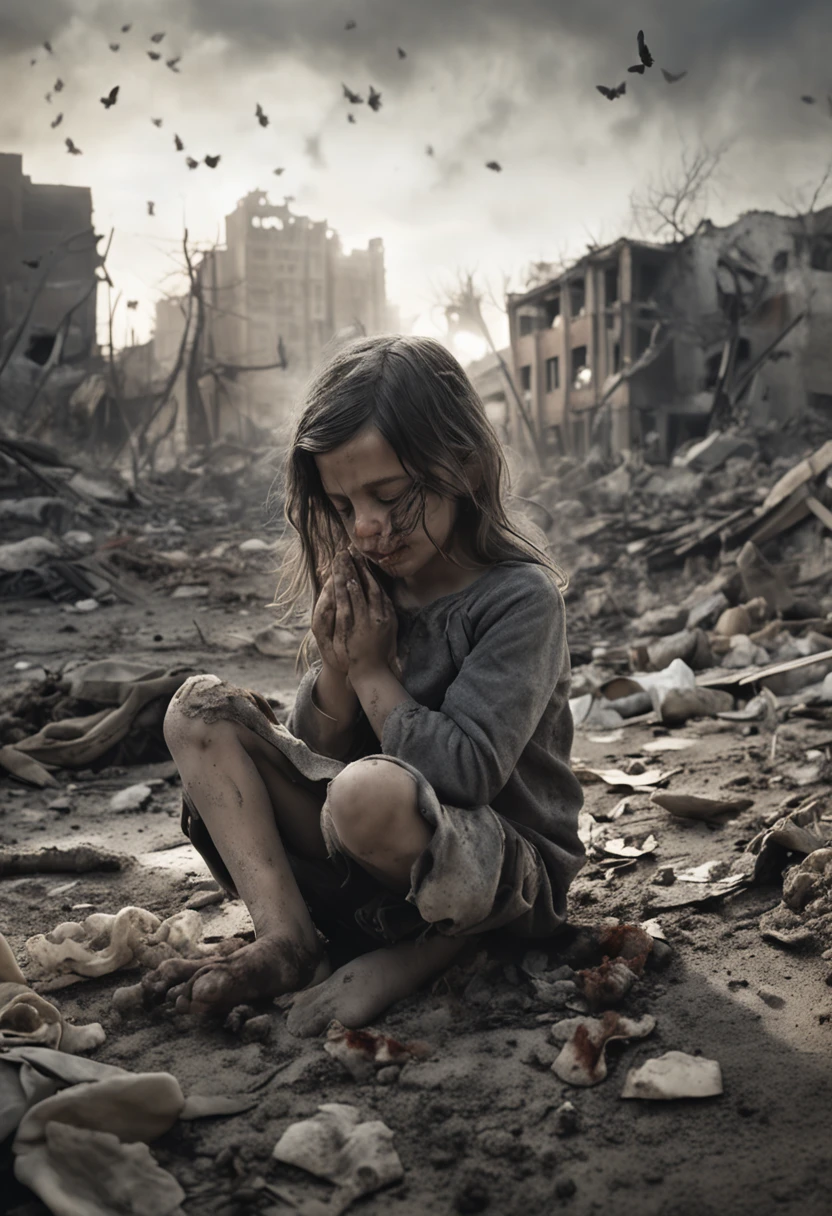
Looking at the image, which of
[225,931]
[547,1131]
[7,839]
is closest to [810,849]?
[547,1131]

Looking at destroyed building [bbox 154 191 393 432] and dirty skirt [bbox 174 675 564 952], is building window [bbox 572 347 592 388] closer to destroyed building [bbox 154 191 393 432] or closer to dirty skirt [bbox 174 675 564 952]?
destroyed building [bbox 154 191 393 432]

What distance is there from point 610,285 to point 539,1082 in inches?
821

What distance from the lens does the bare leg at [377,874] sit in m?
1.46

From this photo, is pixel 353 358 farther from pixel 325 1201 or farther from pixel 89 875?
pixel 89 875

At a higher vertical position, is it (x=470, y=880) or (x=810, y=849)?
(x=470, y=880)

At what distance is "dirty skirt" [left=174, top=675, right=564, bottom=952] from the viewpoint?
58.5 inches

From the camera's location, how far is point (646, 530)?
9.91 m

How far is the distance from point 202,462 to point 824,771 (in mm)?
19200

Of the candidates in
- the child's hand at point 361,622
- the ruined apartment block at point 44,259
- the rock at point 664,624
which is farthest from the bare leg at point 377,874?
the ruined apartment block at point 44,259

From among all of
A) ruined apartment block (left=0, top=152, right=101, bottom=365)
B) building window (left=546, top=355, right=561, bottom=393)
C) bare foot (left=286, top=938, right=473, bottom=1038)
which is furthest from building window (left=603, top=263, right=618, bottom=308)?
bare foot (left=286, top=938, right=473, bottom=1038)

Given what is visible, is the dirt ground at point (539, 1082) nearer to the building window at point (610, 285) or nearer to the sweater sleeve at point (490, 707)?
the sweater sleeve at point (490, 707)

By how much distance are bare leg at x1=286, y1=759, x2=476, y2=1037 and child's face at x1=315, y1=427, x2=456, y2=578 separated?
423 millimetres

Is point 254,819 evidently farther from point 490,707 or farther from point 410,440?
point 410,440

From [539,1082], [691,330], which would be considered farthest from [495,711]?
[691,330]
